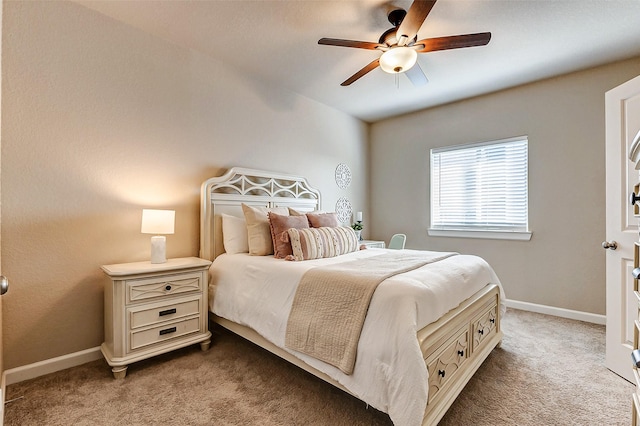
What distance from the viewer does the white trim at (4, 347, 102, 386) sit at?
78.2 inches

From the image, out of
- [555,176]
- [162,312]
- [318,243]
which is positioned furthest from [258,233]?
[555,176]

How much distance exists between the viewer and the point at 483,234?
3836mm

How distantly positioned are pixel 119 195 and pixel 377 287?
2.21 meters

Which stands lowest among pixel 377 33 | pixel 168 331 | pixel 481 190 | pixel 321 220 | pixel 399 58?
pixel 168 331

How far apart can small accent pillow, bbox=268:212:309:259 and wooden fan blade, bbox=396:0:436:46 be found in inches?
63.7

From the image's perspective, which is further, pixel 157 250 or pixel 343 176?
pixel 343 176

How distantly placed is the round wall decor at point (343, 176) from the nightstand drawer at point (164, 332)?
2.77 m

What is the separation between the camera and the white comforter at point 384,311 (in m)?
1.38

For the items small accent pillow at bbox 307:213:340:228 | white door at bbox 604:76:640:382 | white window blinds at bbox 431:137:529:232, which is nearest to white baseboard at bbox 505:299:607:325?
white window blinds at bbox 431:137:529:232

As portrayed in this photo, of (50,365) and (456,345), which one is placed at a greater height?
(456,345)

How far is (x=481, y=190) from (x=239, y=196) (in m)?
3.05

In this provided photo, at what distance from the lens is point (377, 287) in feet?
5.32

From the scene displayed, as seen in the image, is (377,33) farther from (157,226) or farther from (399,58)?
(157,226)

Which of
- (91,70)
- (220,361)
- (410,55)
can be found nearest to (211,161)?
(91,70)
